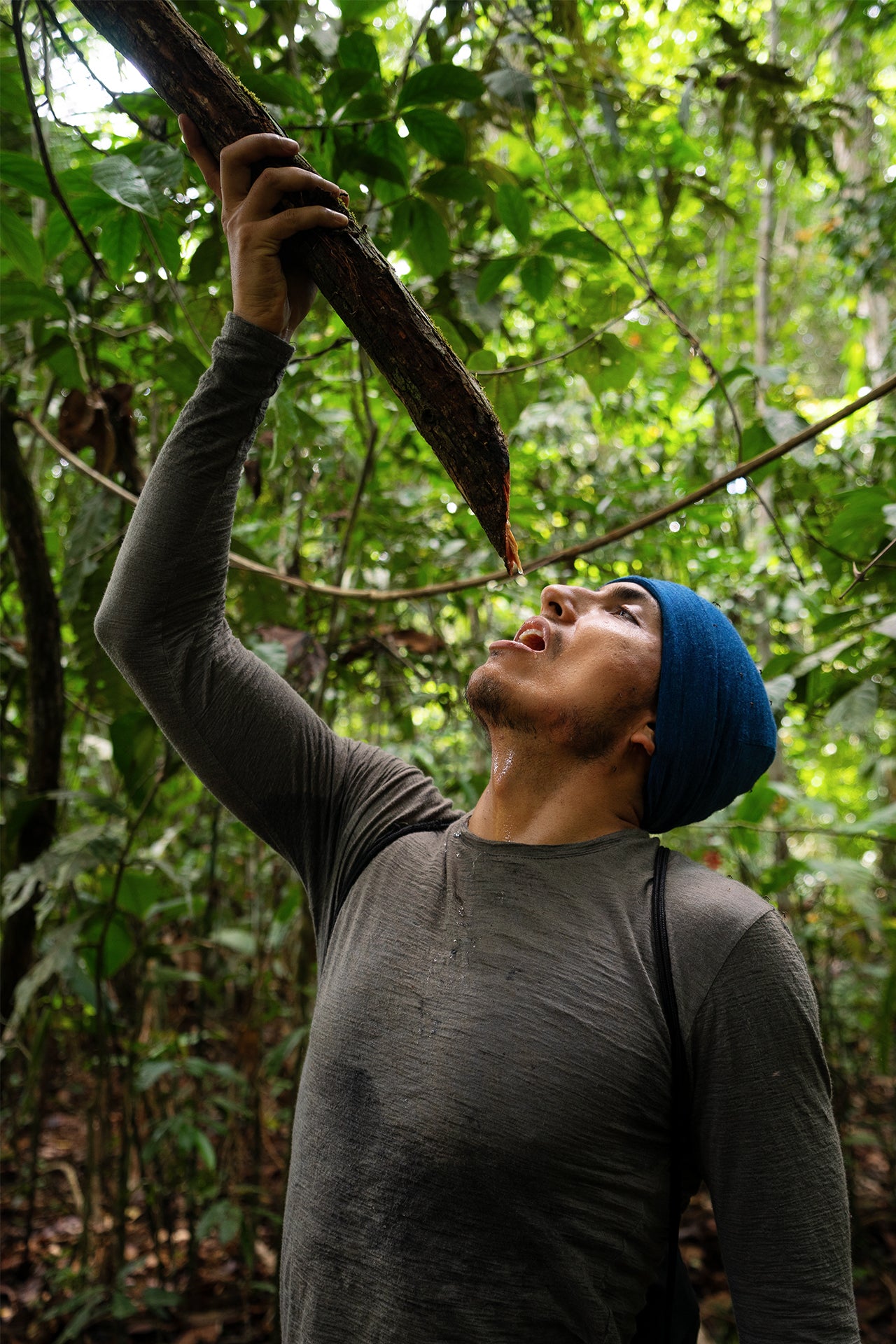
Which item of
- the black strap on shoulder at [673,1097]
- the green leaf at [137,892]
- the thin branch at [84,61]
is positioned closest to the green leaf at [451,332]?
the thin branch at [84,61]

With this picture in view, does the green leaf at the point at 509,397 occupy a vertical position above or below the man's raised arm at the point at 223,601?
above

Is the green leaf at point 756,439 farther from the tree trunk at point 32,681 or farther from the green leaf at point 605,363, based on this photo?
the tree trunk at point 32,681

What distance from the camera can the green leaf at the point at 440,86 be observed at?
4.59ft

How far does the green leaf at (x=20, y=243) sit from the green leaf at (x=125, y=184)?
286 millimetres

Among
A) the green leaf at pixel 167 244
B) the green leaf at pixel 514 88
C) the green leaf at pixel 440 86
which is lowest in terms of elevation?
the green leaf at pixel 167 244

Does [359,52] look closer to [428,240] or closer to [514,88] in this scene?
[428,240]

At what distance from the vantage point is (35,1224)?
2.98 m

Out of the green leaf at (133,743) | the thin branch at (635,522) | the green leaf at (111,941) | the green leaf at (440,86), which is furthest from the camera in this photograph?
the green leaf at (111,941)

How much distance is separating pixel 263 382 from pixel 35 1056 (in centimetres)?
155

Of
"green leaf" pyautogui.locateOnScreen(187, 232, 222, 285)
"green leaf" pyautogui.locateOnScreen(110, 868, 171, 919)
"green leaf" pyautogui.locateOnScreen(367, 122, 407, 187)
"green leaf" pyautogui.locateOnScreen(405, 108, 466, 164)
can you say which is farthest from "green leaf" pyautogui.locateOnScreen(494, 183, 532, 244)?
"green leaf" pyautogui.locateOnScreen(110, 868, 171, 919)

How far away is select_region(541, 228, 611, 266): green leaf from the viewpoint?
5.39 ft

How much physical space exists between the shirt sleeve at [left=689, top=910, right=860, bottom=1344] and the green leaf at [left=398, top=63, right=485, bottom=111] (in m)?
1.33

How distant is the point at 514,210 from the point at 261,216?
753mm

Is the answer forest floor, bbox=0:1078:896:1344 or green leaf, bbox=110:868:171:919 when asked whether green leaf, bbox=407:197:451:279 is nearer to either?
green leaf, bbox=110:868:171:919
